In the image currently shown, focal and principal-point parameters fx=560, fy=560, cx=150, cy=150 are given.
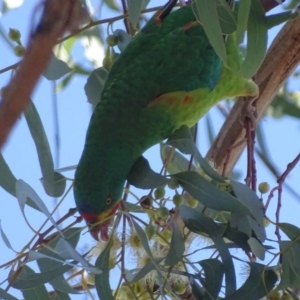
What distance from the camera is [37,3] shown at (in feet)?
0.75

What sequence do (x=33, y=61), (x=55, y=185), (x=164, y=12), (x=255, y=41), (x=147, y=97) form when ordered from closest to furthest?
(x=33, y=61), (x=255, y=41), (x=55, y=185), (x=147, y=97), (x=164, y=12)

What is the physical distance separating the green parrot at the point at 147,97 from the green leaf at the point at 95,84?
2cm

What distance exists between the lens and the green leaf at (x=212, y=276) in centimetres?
95

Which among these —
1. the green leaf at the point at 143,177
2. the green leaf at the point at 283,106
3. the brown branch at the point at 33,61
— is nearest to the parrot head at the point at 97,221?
the green leaf at the point at 143,177

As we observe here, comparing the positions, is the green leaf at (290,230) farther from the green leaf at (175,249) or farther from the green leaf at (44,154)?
the green leaf at (44,154)

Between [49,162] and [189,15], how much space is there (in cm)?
58

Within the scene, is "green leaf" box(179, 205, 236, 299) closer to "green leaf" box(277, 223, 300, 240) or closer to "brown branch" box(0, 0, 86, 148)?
"green leaf" box(277, 223, 300, 240)

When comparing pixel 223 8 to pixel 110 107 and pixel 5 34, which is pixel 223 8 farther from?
pixel 5 34

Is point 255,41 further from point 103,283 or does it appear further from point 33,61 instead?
point 33,61

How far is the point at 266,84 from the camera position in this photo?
1.46 m

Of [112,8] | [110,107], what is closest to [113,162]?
[110,107]

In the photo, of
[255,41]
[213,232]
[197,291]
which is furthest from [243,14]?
[197,291]

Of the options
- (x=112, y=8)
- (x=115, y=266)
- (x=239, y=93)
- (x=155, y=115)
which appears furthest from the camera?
(x=112, y=8)

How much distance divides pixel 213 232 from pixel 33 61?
78 cm
